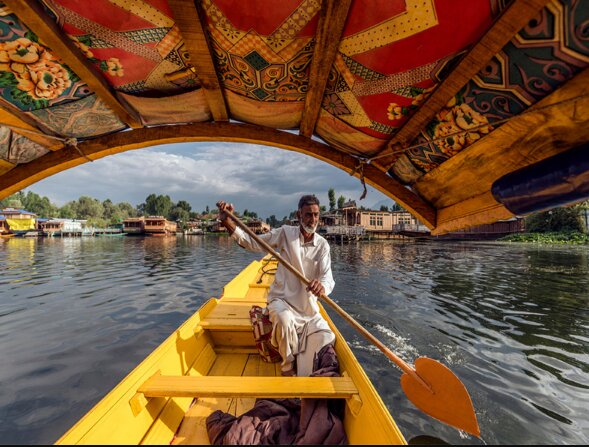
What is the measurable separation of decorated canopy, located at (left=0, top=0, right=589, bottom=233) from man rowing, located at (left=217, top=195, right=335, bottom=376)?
43.0 inches

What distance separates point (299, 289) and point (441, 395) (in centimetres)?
164

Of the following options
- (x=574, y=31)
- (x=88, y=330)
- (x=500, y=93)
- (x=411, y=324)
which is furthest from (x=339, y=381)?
(x=88, y=330)

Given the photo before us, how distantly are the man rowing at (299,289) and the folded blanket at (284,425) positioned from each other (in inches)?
21.2

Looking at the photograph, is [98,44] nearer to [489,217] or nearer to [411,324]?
[489,217]

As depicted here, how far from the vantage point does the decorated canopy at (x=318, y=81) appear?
157cm

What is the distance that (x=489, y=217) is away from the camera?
8.52ft

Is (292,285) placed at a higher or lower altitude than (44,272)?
higher

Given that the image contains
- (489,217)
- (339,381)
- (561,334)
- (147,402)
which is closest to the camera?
(147,402)

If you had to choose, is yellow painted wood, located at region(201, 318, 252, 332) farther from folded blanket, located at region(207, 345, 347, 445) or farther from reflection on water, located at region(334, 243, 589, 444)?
reflection on water, located at region(334, 243, 589, 444)

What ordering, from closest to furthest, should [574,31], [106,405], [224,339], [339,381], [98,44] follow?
[574,31]
[106,405]
[98,44]
[339,381]
[224,339]

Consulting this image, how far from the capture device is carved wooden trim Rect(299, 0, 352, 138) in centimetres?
158

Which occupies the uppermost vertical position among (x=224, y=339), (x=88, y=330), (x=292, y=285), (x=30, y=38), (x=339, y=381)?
(x=30, y=38)

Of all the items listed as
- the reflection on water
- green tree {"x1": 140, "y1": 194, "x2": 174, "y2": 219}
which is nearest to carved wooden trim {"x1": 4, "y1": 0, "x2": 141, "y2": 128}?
the reflection on water

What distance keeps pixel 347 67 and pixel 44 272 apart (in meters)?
19.2
